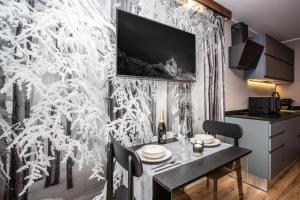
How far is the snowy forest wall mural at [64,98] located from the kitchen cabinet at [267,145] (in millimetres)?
1349

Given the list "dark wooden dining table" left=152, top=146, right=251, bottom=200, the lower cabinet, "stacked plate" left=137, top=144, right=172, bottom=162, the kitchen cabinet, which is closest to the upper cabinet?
the kitchen cabinet

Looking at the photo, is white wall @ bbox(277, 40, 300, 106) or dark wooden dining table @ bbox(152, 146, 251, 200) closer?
dark wooden dining table @ bbox(152, 146, 251, 200)

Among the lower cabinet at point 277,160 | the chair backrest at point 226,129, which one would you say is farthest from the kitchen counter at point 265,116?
the chair backrest at point 226,129

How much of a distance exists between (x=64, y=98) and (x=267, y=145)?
2238 mm

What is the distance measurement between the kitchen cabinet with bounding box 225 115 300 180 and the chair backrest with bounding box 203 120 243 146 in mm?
727

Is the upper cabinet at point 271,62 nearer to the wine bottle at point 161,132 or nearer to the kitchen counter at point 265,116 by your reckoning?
the kitchen counter at point 265,116

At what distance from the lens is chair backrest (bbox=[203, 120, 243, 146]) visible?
5.05 feet

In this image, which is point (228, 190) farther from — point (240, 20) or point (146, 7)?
point (240, 20)

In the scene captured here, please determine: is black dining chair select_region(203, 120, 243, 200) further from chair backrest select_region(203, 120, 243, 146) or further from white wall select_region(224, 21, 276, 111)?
white wall select_region(224, 21, 276, 111)

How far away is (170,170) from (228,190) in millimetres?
1334

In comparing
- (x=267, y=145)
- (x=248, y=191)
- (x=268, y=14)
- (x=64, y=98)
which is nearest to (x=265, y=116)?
(x=267, y=145)

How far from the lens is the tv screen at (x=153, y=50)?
1381mm

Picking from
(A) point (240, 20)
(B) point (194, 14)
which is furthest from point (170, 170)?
(A) point (240, 20)

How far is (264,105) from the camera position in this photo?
2.50m
